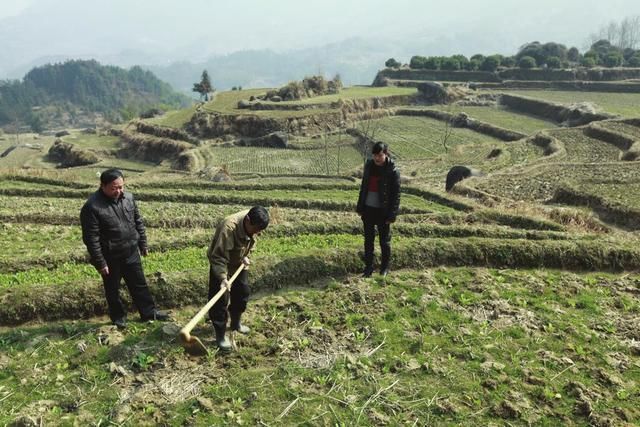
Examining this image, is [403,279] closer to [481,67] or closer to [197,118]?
[197,118]

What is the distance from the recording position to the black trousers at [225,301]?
805 cm

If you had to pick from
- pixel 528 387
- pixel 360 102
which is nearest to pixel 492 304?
pixel 528 387

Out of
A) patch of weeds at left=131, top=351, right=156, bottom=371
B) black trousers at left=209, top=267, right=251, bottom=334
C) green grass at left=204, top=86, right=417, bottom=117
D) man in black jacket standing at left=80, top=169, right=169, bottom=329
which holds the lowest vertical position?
patch of weeds at left=131, top=351, right=156, bottom=371

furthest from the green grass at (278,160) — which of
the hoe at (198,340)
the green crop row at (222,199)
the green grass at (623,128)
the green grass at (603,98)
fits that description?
the hoe at (198,340)

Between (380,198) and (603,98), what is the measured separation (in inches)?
3573

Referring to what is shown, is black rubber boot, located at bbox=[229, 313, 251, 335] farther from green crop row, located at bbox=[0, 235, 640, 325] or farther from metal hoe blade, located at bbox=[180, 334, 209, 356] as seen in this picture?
green crop row, located at bbox=[0, 235, 640, 325]

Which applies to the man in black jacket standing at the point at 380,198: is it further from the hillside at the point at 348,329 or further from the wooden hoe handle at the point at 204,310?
the wooden hoe handle at the point at 204,310

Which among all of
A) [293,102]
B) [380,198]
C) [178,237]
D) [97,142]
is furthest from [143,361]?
[97,142]

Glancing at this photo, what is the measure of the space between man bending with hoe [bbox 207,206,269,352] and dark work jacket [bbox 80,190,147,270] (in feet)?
5.74

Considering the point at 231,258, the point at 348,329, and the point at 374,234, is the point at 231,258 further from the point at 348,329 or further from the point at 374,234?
the point at 374,234

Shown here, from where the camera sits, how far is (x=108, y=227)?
27.0ft

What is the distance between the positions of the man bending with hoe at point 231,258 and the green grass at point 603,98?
232ft

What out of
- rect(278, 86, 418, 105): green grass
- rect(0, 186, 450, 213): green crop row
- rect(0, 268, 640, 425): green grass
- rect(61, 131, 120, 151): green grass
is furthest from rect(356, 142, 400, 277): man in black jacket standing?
rect(61, 131, 120, 151): green grass

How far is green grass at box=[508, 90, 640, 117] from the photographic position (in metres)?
68.5
